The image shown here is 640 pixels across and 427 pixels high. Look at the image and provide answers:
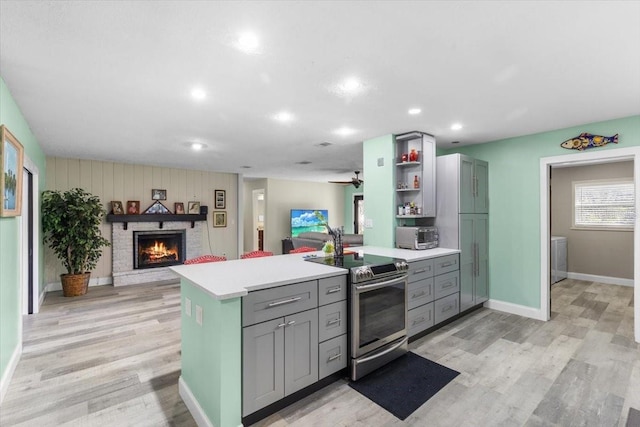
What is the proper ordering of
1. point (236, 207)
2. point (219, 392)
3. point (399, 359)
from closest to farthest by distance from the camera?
1. point (219, 392)
2. point (399, 359)
3. point (236, 207)

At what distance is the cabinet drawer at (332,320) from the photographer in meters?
2.33

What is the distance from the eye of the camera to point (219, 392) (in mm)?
1820

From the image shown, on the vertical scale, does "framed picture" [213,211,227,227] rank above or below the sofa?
above

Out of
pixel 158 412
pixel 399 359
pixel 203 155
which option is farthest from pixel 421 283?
pixel 203 155

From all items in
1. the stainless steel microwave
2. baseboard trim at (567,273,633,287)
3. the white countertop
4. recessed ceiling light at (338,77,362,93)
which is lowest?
baseboard trim at (567,273,633,287)

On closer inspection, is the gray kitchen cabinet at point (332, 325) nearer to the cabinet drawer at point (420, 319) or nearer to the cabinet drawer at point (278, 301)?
the cabinet drawer at point (278, 301)

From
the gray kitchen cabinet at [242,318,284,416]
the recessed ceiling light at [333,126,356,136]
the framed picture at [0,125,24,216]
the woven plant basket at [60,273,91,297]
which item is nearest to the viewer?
the gray kitchen cabinet at [242,318,284,416]

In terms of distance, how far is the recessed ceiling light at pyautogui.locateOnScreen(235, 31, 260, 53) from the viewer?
177 centimetres

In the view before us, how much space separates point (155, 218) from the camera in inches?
251

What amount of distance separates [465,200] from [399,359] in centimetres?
226

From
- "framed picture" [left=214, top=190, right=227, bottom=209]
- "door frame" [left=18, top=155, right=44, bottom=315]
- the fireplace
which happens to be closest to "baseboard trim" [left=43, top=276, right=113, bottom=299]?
the fireplace

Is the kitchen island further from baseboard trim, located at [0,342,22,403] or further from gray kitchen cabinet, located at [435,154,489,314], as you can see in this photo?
gray kitchen cabinet, located at [435,154,489,314]

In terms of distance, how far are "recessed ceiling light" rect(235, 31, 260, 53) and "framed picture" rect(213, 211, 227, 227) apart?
5.88 m

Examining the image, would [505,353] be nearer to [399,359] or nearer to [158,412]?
[399,359]
